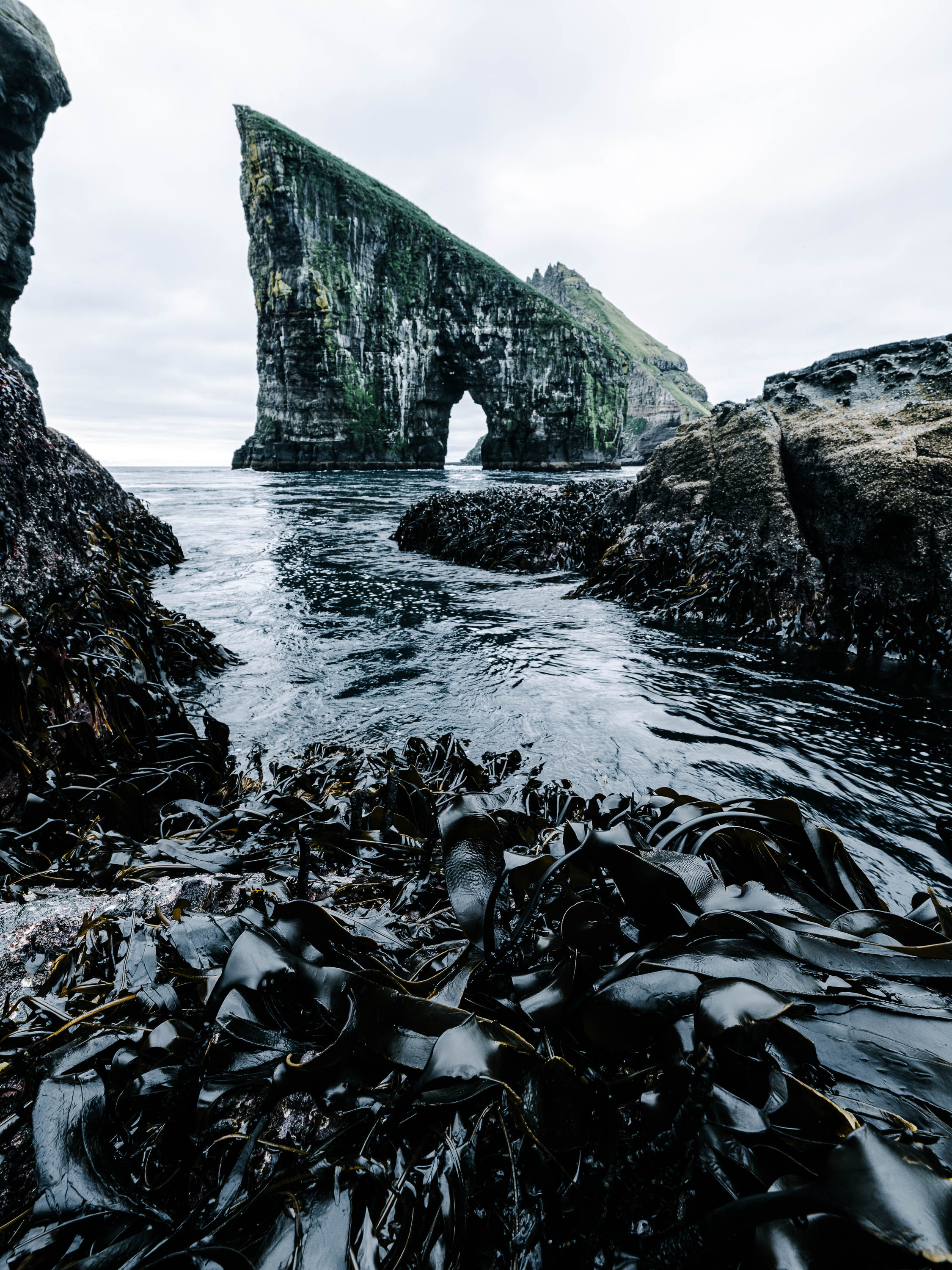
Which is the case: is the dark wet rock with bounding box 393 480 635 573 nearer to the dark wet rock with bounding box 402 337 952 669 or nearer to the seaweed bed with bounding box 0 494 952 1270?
the dark wet rock with bounding box 402 337 952 669

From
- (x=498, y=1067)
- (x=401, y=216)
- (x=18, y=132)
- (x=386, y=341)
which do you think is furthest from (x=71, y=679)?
(x=401, y=216)

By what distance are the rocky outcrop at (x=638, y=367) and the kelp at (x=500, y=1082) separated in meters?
76.3

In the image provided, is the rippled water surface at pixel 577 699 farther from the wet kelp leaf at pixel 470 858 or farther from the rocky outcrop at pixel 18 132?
the rocky outcrop at pixel 18 132

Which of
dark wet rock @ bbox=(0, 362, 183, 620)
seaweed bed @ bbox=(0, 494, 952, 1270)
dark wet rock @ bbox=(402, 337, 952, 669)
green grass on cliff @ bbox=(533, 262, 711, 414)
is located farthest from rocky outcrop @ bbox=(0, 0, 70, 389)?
green grass on cliff @ bbox=(533, 262, 711, 414)

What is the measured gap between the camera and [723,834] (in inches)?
50.6

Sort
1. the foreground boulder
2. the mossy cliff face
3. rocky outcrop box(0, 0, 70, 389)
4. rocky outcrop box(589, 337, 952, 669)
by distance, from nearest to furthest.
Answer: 1. the foreground boulder
2. rocky outcrop box(589, 337, 952, 669)
3. rocky outcrop box(0, 0, 70, 389)
4. the mossy cliff face

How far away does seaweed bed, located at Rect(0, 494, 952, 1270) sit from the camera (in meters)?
0.64

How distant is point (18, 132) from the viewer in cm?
2995

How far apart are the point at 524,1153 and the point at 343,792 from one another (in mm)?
1529

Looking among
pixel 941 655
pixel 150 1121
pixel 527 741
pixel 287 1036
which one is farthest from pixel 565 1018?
pixel 941 655

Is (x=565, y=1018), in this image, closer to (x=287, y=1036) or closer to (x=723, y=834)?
(x=287, y=1036)

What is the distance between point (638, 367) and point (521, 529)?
353 ft

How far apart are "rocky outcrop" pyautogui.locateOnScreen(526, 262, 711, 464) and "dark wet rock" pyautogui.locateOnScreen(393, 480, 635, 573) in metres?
68.3

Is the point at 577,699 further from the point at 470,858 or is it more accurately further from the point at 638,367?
the point at 638,367
